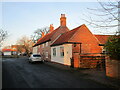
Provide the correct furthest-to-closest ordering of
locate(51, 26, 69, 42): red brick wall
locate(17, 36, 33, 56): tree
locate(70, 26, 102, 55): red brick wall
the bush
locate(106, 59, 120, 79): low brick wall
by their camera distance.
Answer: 1. locate(17, 36, 33, 56): tree
2. locate(51, 26, 69, 42): red brick wall
3. locate(70, 26, 102, 55): red brick wall
4. the bush
5. locate(106, 59, 120, 79): low brick wall

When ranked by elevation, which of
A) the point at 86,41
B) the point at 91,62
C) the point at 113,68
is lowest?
the point at 91,62

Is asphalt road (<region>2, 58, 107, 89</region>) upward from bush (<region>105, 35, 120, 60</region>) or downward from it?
downward

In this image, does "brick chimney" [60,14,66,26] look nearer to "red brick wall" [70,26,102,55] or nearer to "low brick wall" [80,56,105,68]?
"red brick wall" [70,26,102,55]

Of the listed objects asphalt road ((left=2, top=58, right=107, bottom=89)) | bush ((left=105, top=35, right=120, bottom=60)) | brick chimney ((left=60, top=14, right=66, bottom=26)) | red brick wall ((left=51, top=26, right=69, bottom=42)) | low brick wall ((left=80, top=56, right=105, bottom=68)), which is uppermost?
brick chimney ((left=60, top=14, right=66, bottom=26))

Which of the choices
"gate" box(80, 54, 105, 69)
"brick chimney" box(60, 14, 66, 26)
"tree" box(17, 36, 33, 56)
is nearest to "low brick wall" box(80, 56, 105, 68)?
"gate" box(80, 54, 105, 69)

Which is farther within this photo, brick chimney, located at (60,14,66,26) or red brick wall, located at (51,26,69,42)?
brick chimney, located at (60,14,66,26)

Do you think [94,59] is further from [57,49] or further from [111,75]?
[57,49]

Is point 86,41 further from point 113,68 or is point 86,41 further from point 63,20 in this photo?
point 113,68

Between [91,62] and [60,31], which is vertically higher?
[60,31]

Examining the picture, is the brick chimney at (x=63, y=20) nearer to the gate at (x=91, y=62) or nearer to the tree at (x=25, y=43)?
the gate at (x=91, y=62)

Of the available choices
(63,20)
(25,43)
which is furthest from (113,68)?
(25,43)

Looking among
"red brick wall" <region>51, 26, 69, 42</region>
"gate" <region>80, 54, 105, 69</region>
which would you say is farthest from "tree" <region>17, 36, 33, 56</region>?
"gate" <region>80, 54, 105, 69</region>

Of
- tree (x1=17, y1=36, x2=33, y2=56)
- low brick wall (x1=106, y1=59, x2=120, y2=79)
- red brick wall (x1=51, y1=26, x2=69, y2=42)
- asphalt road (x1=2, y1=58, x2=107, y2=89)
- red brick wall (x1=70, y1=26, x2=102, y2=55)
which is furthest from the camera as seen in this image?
tree (x1=17, y1=36, x2=33, y2=56)

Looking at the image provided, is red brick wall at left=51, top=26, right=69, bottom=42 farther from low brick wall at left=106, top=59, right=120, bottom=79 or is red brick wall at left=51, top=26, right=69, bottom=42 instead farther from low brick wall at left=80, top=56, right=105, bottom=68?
low brick wall at left=106, top=59, right=120, bottom=79
